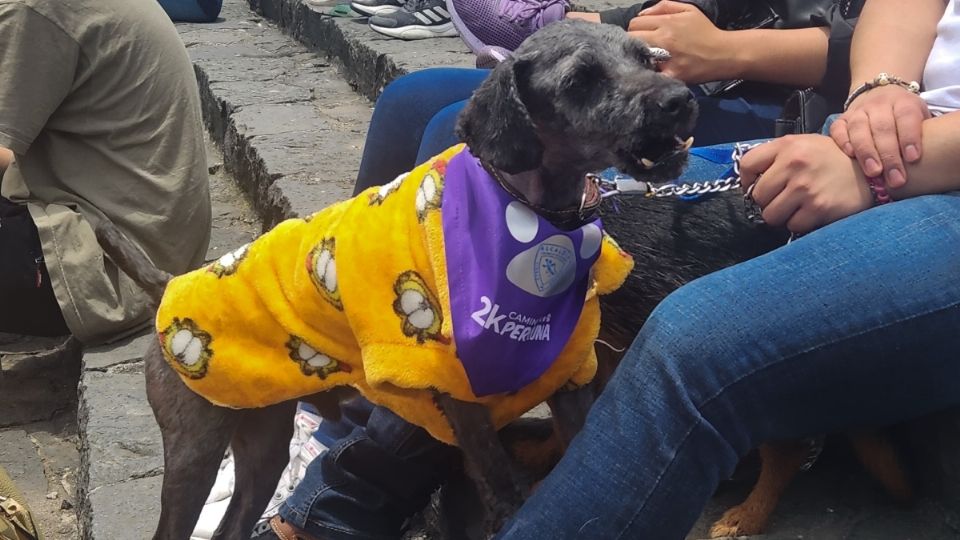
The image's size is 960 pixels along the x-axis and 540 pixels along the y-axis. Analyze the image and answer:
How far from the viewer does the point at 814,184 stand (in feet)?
5.21

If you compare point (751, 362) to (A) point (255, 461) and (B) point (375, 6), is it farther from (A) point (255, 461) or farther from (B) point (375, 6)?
(B) point (375, 6)

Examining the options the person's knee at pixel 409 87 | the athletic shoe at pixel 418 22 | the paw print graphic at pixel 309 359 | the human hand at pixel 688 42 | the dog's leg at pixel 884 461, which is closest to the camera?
the dog's leg at pixel 884 461

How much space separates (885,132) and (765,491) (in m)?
0.61

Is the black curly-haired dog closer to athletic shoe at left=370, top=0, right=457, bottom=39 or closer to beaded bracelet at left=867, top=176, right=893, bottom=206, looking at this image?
beaded bracelet at left=867, top=176, right=893, bottom=206

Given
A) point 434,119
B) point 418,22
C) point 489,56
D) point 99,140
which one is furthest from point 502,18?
point 418,22

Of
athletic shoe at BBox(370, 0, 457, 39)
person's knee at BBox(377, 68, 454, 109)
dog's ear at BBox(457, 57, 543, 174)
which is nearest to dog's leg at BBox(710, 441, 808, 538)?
dog's ear at BBox(457, 57, 543, 174)

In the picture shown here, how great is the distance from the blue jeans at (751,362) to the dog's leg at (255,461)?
0.79m

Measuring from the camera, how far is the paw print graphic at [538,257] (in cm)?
172

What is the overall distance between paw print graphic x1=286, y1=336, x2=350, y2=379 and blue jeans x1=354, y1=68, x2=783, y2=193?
0.56 m

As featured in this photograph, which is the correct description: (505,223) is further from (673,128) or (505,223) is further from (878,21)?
(878,21)

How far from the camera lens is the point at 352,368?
6.19ft

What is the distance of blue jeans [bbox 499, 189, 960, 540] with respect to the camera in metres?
1.41

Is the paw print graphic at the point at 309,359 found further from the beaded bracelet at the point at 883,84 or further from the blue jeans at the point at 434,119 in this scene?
the beaded bracelet at the point at 883,84

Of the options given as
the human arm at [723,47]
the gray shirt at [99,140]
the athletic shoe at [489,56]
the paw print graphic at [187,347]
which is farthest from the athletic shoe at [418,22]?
the paw print graphic at [187,347]
